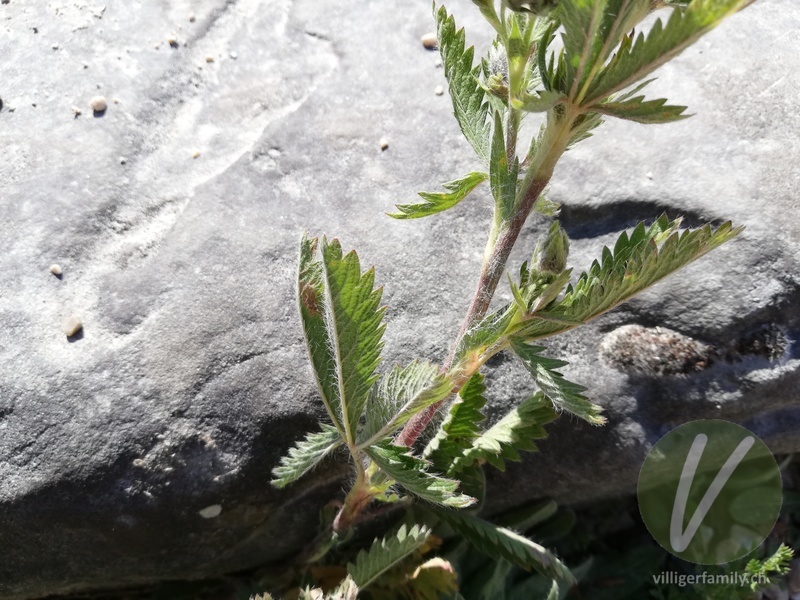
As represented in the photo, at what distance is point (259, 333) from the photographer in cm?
180

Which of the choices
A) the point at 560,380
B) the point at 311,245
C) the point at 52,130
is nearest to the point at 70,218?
the point at 52,130

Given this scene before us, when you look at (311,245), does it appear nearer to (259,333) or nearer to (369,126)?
(259,333)

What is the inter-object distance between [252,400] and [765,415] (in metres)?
1.26

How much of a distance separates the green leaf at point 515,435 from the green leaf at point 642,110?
0.73m

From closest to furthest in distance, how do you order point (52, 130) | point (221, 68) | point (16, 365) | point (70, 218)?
point (16, 365) → point (70, 218) → point (52, 130) → point (221, 68)

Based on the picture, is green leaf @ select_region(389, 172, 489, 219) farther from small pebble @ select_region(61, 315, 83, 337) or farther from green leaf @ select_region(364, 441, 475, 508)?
small pebble @ select_region(61, 315, 83, 337)

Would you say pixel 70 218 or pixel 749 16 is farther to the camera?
pixel 749 16

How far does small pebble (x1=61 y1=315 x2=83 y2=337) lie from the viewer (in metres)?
1.75

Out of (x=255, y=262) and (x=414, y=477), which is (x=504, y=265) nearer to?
(x=414, y=477)

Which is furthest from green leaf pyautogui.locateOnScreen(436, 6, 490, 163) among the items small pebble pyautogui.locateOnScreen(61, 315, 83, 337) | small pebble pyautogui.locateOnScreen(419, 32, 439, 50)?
small pebble pyautogui.locateOnScreen(61, 315, 83, 337)

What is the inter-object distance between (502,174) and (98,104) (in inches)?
49.2

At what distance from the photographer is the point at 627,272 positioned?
1.27m

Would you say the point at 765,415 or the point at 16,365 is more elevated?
the point at 16,365

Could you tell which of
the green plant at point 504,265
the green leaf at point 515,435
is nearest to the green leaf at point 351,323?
the green plant at point 504,265
